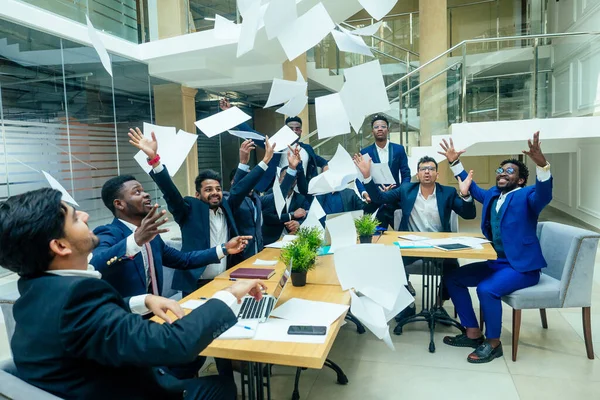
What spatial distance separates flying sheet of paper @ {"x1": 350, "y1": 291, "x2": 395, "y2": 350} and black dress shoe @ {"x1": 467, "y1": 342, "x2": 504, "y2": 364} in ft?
3.94

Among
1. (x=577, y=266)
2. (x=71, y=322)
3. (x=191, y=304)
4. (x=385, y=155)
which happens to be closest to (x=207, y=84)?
(x=385, y=155)

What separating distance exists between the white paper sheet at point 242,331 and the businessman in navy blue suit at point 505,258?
1757mm

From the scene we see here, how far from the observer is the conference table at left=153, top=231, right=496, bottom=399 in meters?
1.42

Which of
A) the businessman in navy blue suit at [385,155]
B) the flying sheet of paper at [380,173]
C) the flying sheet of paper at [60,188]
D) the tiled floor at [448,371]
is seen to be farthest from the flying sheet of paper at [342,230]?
the businessman in navy blue suit at [385,155]

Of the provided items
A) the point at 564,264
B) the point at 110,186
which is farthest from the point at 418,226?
the point at 110,186

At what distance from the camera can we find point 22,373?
1.09 meters

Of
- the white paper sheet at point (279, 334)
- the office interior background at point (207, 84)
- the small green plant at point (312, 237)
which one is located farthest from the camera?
the office interior background at point (207, 84)

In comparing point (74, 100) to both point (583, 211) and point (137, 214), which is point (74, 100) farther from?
point (583, 211)

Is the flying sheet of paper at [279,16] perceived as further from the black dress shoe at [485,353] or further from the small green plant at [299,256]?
the black dress shoe at [485,353]

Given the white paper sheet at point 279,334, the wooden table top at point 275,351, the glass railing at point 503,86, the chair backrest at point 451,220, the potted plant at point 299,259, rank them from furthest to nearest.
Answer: the glass railing at point 503,86 → the chair backrest at point 451,220 → the potted plant at point 299,259 → the white paper sheet at point 279,334 → the wooden table top at point 275,351

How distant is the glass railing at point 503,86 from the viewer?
560 cm

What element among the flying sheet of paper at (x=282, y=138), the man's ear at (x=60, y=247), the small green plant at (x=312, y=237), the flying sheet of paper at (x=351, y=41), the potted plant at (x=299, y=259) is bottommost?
the potted plant at (x=299, y=259)

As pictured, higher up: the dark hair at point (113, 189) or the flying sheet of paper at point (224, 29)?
the flying sheet of paper at point (224, 29)

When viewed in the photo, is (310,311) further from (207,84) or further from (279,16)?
(207,84)
